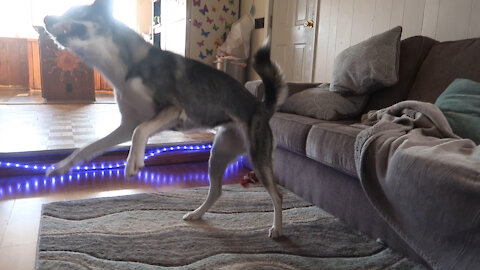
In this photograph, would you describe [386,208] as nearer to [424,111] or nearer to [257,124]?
[424,111]

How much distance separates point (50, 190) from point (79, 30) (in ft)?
5.02

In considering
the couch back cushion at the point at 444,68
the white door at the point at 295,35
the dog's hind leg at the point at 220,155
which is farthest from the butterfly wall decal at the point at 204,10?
the dog's hind leg at the point at 220,155

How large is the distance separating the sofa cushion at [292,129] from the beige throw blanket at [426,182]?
1.61 feet

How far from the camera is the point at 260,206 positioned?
6.69 ft

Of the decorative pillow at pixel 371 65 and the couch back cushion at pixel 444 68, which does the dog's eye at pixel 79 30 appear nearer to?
the decorative pillow at pixel 371 65

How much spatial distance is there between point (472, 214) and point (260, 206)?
1.18 meters

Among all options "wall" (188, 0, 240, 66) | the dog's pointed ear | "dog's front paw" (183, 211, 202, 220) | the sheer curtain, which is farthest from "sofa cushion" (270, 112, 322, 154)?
the sheer curtain

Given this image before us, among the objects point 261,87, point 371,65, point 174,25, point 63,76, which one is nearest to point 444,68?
point 371,65

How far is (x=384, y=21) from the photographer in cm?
283

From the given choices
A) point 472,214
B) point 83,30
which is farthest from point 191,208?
point 472,214

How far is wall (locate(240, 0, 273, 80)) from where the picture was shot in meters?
4.39

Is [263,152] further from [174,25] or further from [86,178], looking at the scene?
[174,25]

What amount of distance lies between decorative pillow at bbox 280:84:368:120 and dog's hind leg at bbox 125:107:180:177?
1.22m

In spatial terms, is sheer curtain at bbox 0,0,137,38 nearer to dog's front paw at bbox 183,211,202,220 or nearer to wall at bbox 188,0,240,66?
wall at bbox 188,0,240,66
